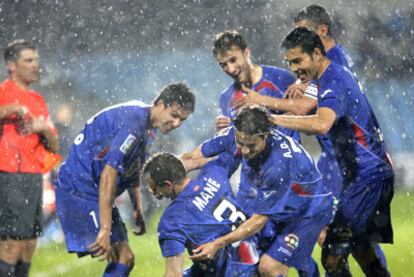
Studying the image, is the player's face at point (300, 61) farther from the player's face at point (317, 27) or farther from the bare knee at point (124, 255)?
the bare knee at point (124, 255)

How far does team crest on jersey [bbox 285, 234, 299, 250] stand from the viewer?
4.50 m

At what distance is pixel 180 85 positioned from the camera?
5.02 meters

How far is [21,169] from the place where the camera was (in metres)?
5.77

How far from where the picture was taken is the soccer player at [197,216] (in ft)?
14.3

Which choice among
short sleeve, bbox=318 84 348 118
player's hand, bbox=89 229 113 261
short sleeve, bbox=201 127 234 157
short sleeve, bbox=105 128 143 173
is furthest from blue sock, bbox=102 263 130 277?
short sleeve, bbox=318 84 348 118

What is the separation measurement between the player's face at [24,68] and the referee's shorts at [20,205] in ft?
2.08

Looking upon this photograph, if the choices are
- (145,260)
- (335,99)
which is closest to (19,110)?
(335,99)

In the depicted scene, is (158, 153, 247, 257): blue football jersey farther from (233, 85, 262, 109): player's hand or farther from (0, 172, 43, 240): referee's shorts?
(0, 172, 43, 240): referee's shorts

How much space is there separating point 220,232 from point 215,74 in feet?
22.7

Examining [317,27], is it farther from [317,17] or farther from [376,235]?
[376,235]

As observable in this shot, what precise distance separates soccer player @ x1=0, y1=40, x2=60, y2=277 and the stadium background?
4511 millimetres

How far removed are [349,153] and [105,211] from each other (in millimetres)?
1211

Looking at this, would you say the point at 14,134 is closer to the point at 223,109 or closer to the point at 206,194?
the point at 223,109

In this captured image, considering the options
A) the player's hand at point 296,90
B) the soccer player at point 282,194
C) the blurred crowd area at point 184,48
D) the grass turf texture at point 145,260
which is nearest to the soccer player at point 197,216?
the soccer player at point 282,194
